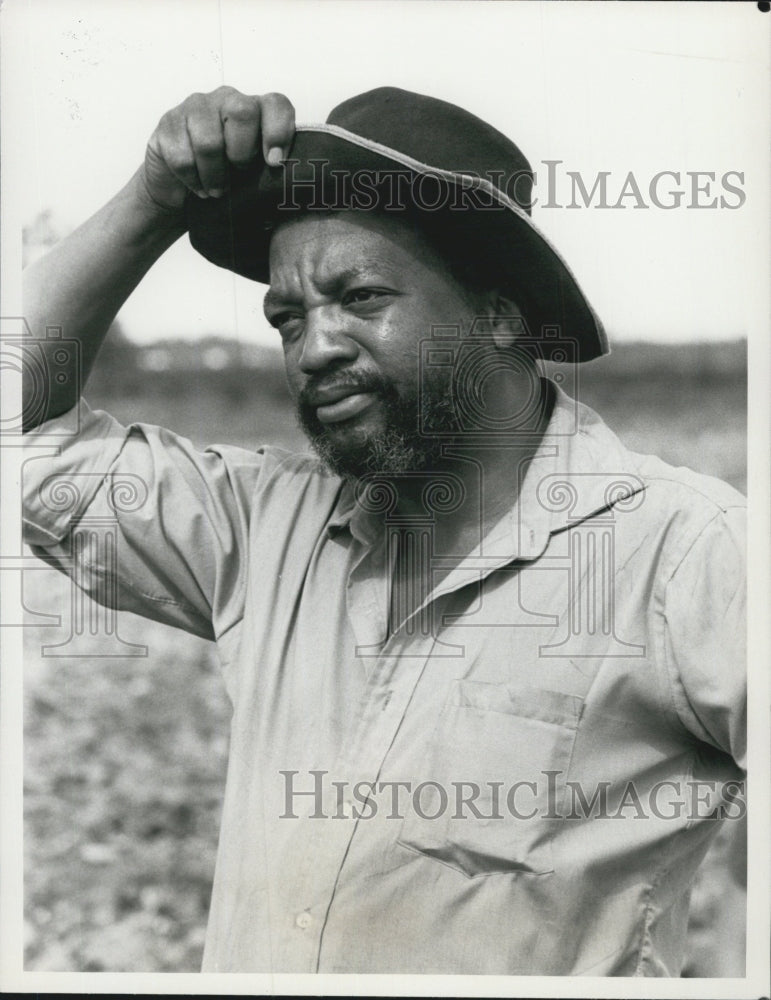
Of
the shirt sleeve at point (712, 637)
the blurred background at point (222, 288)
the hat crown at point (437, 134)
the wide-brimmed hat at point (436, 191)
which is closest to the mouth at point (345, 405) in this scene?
the blurred background at point (222, 288)

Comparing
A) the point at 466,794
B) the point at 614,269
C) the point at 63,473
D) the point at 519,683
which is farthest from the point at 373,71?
the point at 466,794

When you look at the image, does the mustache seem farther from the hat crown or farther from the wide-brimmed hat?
the hat crown

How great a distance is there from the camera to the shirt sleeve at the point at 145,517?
2395 millimetres

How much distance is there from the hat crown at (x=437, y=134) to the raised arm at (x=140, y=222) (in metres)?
0.15

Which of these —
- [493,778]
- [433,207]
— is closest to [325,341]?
[433,207]

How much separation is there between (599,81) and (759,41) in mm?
336

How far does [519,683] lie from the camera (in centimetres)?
226

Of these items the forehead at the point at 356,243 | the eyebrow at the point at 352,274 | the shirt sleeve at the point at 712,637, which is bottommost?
the shirt sleeve at the point at 712,637

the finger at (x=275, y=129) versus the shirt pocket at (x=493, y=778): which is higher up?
the finger at (x=275, y=129)

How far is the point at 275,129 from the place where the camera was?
7.62 feet

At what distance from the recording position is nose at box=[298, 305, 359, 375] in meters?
2.28

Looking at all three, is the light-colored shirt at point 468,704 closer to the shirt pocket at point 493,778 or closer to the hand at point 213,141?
the shirt pocket at point 493,778

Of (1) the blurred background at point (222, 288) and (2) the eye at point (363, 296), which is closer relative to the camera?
(2) the eye at point (363, 296)

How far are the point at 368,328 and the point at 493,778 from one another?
888 mm
